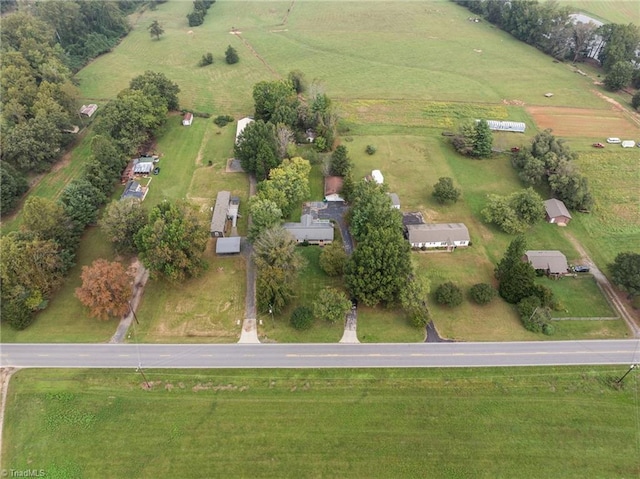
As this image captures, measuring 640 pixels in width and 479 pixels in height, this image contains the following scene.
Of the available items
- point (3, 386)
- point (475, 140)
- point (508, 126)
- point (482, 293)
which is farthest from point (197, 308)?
point (508, 126)

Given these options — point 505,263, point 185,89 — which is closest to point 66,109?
point 185,89

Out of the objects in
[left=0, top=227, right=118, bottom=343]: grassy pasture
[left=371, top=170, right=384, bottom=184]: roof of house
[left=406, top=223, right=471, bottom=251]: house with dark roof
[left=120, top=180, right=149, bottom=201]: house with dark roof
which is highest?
[left=371, top=170, right=384, bottom=184]: roof of house

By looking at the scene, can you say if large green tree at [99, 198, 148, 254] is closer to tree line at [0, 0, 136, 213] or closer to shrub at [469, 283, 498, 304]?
tree line at [0, 0, 136, 213]

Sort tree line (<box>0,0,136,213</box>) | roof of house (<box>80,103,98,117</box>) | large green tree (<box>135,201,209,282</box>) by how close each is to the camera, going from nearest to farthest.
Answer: large green tree (<box>135,201,209,282</box>) → tree line (<box>0,0,136,213</box>) → roof of house (<box>80,103,98,117</box>)

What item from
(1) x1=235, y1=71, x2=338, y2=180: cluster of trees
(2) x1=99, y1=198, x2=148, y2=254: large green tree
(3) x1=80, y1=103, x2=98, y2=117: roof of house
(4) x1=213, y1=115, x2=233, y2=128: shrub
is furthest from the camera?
(3) x1=80, y1=103, x2=98, y2=117: roof of house

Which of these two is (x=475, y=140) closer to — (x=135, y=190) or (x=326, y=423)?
(x=326, y=423)

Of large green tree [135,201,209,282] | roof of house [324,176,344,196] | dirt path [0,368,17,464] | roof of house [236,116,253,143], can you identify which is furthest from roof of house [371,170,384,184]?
dirt path [0,368,17,464]
